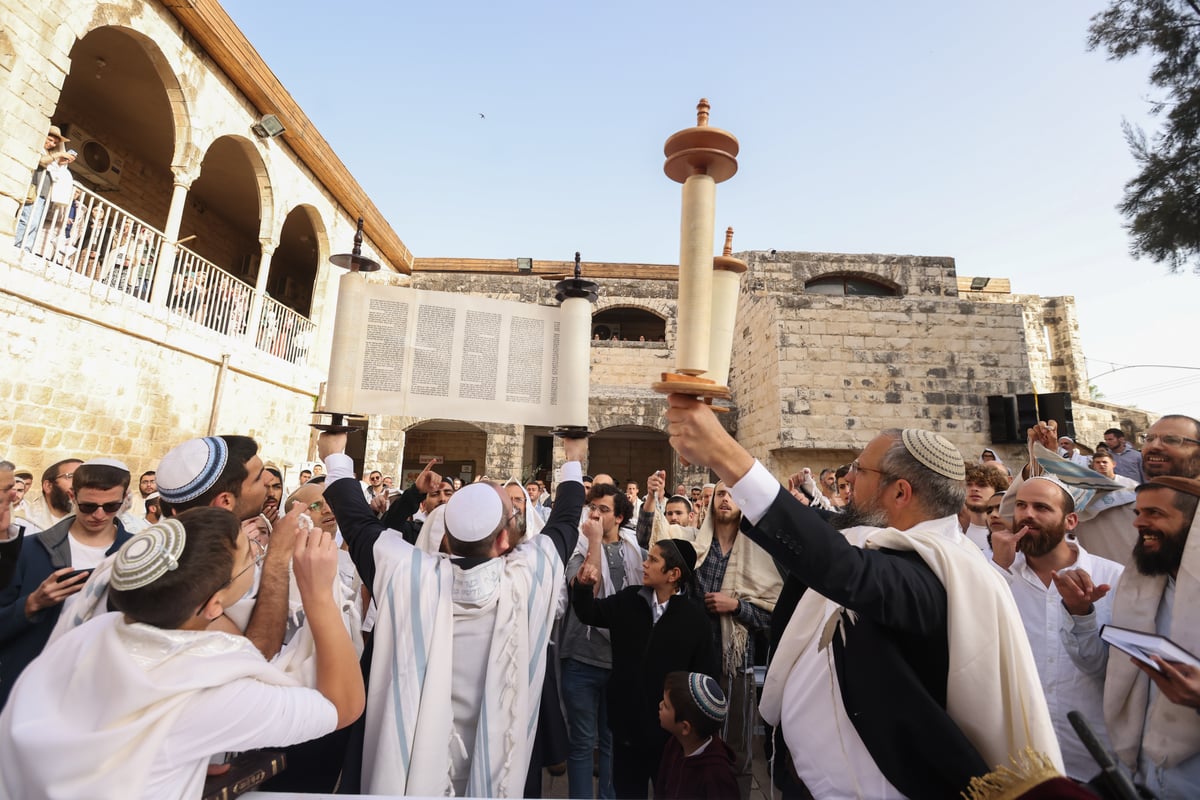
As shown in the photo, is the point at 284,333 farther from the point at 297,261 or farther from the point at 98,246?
the point at 297,261

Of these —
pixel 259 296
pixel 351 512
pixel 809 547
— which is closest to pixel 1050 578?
pixel 809 547

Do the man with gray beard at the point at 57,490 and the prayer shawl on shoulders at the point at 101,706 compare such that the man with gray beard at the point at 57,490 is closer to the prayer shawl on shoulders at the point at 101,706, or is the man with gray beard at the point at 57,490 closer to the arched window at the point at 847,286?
the prayer shawl on shoulders at the point at 101,706

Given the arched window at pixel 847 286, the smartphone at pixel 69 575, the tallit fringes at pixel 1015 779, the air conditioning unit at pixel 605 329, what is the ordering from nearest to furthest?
the tallit fringes at pixel 1015 779 < the smartphone at pixel 69 575 < the arched window at pixel 847 286 < the air conditioning unit at pixel 605 329

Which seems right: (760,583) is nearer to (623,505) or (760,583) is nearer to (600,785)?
(623,505)

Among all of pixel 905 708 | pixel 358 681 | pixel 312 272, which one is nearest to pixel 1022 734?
pixel 905 708

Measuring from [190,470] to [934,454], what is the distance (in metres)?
2.36

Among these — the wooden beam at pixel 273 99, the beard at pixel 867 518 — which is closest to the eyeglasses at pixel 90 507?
the beard at pixel 867 518

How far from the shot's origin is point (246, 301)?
10.4 metres

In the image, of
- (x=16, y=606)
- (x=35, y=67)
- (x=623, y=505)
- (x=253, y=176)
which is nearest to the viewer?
(x=16, y=606)

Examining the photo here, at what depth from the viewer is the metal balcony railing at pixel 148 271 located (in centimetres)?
659

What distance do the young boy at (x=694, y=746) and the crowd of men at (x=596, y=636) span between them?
12mm

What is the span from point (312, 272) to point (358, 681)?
16590 millimetres

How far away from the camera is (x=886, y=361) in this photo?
941cm

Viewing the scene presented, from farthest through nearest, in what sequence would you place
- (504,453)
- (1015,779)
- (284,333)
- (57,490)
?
(504,453) → (284,333) → (57,490) → (1015,779)
